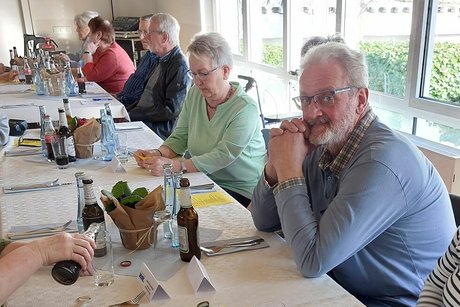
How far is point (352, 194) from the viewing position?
1138 mm

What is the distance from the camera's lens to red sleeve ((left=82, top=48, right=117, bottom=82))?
439cm

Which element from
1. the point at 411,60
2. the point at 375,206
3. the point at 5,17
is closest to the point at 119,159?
the point at 375,206

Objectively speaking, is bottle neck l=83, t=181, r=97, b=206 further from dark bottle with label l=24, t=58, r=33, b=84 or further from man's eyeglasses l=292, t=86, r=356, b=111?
dark bottle with label l=24, t=58, r=33, b=84

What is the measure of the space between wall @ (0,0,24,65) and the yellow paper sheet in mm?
6686

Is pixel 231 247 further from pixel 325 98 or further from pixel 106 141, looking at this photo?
pixel 106 141

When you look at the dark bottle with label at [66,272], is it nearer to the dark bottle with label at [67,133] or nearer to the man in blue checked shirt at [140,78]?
the dark bottle with label at [67,133]

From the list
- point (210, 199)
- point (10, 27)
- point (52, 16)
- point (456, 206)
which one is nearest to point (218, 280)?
point (210, 199)

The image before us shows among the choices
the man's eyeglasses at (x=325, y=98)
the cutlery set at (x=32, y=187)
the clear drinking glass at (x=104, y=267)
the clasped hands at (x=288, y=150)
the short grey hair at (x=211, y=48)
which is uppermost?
the short grey hair at (x=211, y=48)

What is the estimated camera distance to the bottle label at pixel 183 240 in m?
1.19

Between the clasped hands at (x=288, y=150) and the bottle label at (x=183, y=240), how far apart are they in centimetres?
30

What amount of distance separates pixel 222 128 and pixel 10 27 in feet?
20.7

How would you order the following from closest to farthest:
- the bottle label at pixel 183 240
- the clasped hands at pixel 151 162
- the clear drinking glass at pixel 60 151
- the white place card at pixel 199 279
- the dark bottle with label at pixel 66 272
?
the dark bottle with label at pixel 66 272
the white place card at pixel 199 279
the bottle label at pixel 183 240
the clasped hands at pixel 151 162
the clear drinking glass at pixel 60 151

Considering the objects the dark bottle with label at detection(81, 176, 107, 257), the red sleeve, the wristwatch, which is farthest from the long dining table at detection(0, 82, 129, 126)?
the dark bottle with label at detection(81, 176, 107, 257)

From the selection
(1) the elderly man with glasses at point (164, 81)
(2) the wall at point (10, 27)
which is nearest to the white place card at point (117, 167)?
(1) the elderly man with glasses at point (164, 81)
